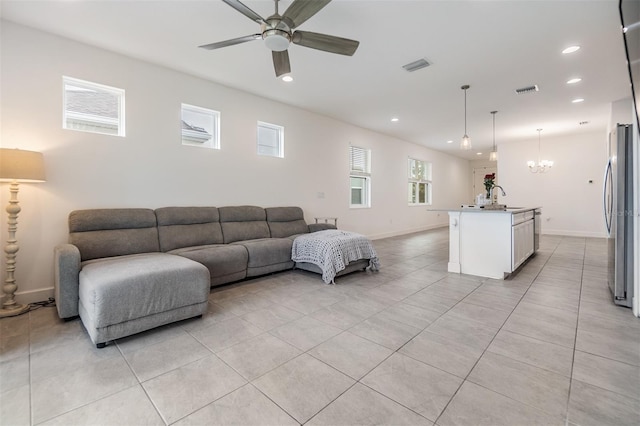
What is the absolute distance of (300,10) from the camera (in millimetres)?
2137

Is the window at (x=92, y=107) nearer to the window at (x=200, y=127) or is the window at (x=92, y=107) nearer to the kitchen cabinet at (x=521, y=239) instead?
the window at (x=200, y=127)

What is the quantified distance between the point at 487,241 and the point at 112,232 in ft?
15.5

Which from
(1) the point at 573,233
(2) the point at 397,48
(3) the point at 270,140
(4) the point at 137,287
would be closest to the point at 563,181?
(1) the point at 573,233

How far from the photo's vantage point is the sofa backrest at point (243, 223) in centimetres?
411

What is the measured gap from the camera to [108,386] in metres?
1.63

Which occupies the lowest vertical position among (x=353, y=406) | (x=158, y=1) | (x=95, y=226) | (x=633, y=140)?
(x=353, y=406)

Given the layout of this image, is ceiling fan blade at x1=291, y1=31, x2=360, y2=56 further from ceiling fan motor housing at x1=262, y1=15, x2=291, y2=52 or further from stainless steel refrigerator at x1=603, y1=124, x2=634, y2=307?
stainless steel refrigerator at x1=603, y1=124, x2=634, y2=307

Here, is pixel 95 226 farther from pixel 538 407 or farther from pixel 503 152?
pixel 503 152

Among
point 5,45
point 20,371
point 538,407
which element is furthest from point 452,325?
point 5,45

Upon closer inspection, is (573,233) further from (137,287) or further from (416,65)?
(137,287)

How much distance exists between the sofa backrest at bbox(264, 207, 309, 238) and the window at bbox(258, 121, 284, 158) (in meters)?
1.07

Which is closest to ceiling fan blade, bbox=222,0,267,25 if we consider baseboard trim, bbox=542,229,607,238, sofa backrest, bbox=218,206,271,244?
sofa backrest, bbox=218,206,271,244

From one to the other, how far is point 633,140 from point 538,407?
289 cm

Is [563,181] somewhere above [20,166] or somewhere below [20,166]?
above
